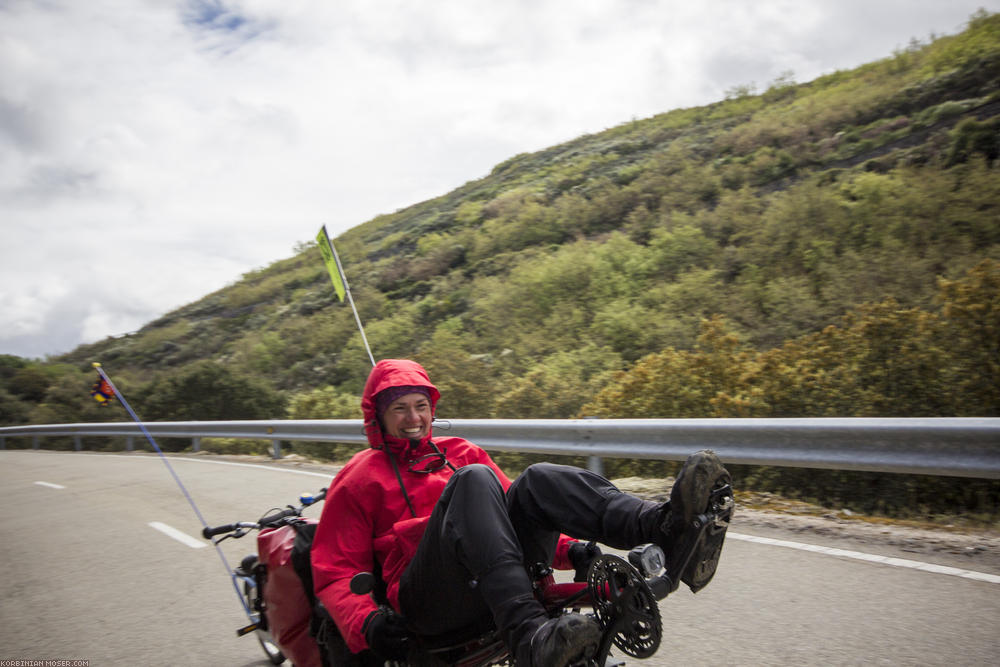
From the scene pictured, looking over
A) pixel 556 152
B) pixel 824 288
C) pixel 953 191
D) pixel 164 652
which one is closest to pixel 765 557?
pixel 164 652

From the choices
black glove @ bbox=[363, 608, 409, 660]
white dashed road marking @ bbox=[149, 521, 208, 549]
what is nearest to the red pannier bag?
black glove @ bbox=[363, 608, 409, 660]

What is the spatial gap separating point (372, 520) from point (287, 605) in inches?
22.8

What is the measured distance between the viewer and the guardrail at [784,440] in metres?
3.97

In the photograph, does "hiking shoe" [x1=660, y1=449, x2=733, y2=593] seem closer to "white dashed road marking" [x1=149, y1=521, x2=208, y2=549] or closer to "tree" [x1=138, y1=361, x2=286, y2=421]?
"white dashed road marking" [x1=149, y1=521, x2=208, y2=549]

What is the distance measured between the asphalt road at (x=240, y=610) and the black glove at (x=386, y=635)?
1.24 meters

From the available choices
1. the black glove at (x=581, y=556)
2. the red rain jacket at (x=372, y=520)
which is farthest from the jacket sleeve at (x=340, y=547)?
the black glove at (x=581, y=556)

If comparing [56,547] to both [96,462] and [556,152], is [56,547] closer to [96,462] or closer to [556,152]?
[96,462]

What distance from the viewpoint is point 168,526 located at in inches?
278

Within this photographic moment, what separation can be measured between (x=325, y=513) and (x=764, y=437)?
327 centimetres

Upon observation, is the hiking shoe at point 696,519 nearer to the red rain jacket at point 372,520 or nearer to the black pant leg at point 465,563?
the black pant leg at point 465,563

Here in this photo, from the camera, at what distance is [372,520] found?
2893 millimetres

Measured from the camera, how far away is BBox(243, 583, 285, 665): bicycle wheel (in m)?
3.53

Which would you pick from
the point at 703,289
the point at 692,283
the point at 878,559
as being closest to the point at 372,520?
the point at 878,559

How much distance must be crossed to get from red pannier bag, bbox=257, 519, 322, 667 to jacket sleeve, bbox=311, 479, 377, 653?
0.87ft
